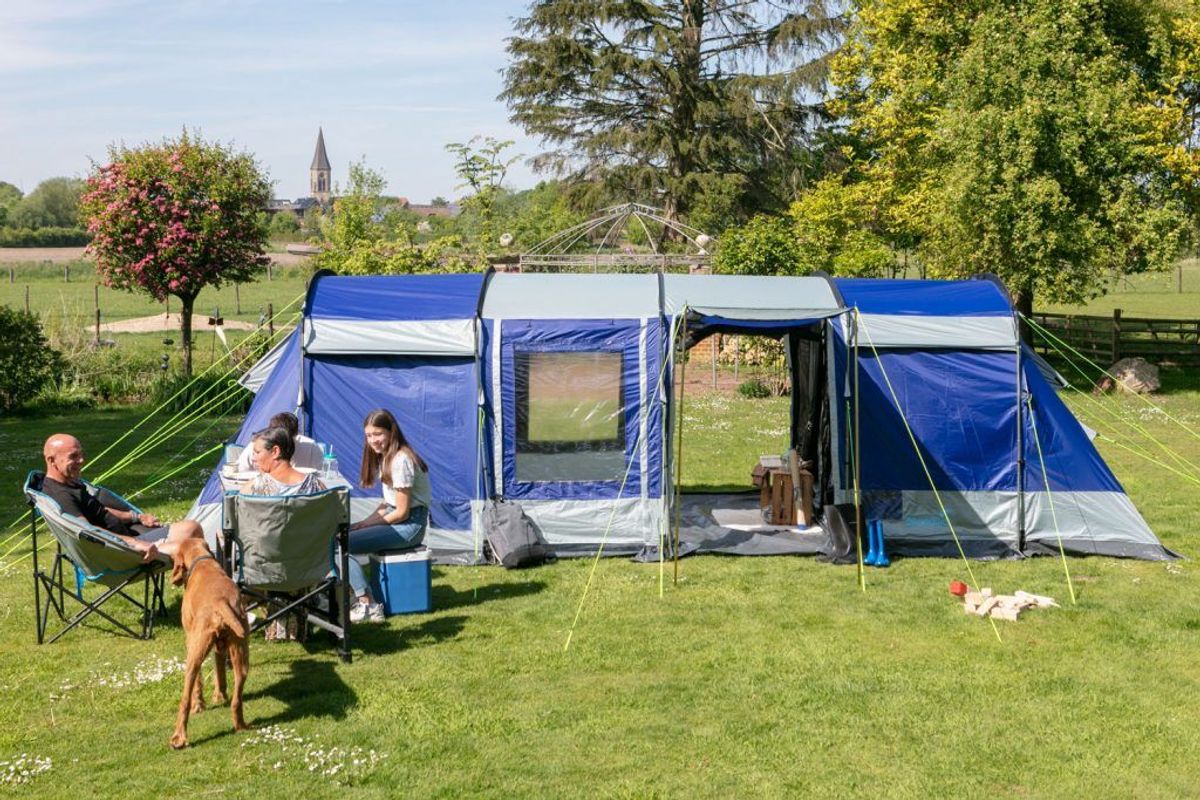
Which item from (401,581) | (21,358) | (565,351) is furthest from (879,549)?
(21,358)

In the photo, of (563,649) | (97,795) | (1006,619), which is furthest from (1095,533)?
(97,795)

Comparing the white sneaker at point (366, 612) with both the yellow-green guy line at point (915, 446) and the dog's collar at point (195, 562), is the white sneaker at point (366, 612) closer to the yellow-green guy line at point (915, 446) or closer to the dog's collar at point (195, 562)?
the dog's collar at point (195, 562)

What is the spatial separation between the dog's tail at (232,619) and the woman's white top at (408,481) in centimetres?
195

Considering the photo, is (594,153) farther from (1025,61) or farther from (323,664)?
(323,664)

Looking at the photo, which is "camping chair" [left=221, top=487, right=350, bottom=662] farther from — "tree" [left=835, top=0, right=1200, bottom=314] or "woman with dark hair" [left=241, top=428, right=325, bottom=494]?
"tree" [left=835, top=0, right=1200, bottom=314]

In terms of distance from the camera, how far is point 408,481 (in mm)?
7113

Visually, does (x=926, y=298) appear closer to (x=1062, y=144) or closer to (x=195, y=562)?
(x=195, y=562)

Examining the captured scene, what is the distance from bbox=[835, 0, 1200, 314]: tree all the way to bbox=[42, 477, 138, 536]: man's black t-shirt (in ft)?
45.9

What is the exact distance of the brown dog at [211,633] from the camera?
510 cm

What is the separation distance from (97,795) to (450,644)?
2244mm

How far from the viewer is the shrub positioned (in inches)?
613

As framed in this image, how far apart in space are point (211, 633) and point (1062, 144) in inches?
619

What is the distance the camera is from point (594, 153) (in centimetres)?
2925

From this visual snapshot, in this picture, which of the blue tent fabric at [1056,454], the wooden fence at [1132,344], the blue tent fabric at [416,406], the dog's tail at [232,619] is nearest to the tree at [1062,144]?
the wooden fence at [1132,344]
